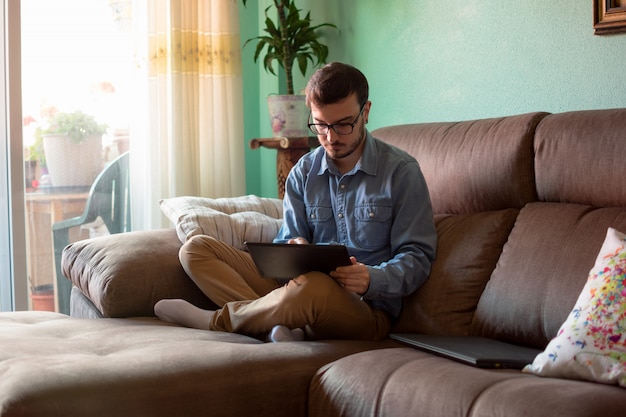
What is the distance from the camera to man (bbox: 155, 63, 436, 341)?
7.09 ft

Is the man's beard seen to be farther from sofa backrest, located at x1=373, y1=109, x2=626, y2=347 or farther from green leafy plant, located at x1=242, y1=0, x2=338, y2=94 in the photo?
green leafy plant, located at x1=242, y1=0, x2=338, y2=94

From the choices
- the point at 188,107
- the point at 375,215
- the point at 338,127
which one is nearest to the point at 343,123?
the point at 338,127

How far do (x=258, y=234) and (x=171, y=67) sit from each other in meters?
1.23

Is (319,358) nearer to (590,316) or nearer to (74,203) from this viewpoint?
(590,316)

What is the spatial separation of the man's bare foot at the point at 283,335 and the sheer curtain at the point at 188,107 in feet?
5.68

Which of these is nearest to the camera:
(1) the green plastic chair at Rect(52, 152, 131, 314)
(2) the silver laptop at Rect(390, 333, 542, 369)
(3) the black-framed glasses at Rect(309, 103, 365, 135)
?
(2) the silver laptop at Rect(390, 333, 542, 369)

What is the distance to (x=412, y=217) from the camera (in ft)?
7.62

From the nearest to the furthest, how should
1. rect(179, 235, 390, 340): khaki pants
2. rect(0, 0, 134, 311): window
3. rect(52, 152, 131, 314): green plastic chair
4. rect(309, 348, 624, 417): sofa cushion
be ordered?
rect(309, 348, 624, 417): sofa cushion
rect(179, 235, 390, 340): khaki pants
rect(0, 0, 134, 311): window
rect(52, 152, 131, 314): green plastic chair

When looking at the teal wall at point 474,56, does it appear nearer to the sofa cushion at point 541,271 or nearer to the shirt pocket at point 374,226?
the sofa cushion at point 541,271

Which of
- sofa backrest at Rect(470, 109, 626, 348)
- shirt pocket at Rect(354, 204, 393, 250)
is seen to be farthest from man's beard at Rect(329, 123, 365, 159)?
sofa backrest at Rect(470, 109, 626, 348)

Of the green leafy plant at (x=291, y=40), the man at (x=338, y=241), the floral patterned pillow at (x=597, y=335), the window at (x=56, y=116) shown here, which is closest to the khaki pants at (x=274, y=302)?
the man at (x=338, y=241)

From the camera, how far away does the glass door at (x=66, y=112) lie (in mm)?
3633

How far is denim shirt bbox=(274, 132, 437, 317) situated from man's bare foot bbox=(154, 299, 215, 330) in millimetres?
345

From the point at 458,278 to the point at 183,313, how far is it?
29.9 inches
